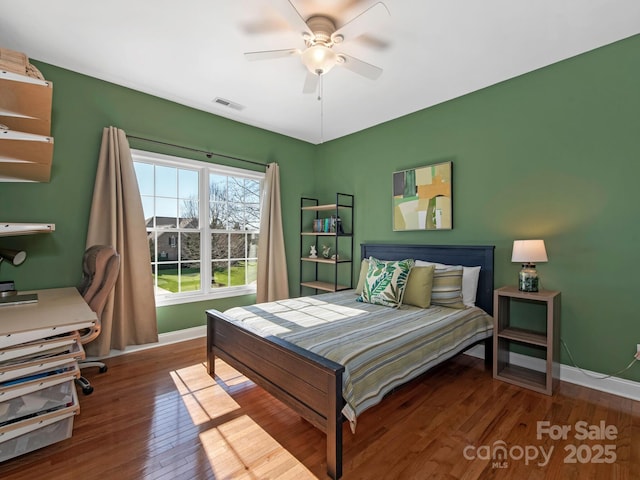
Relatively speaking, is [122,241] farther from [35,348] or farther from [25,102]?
[35,348]

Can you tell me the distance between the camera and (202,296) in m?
3.70

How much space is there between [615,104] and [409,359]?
251cm

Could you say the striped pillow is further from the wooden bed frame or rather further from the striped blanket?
the wooden bed frame

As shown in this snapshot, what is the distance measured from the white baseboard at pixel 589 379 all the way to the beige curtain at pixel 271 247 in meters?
2.78

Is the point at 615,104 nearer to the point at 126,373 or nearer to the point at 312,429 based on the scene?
the point at 312,429

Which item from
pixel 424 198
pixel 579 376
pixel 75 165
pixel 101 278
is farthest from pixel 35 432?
pixel 579 376

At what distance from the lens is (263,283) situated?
414 centimetres

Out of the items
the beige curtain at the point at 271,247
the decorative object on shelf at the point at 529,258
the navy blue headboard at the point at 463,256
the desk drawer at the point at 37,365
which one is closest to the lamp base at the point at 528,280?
the decorative object on shelf at the point at 529,258

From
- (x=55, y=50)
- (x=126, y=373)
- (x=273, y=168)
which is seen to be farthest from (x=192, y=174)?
(x=126, y=373)

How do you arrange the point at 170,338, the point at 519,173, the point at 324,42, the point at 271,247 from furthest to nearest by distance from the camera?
the point at 271,247
the point at 170,338
the point at 519,173
the point at 324,42

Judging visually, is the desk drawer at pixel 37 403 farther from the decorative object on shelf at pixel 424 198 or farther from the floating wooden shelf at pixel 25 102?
the decorative object on shelf at pixel 424 198

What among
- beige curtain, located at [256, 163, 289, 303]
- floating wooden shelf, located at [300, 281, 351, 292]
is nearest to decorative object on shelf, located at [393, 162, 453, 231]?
floating wooden shelf, located at [300, 281, 351, 292]

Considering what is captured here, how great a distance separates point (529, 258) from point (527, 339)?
2.12 ft

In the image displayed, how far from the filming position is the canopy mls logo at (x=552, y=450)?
1.65 metres
